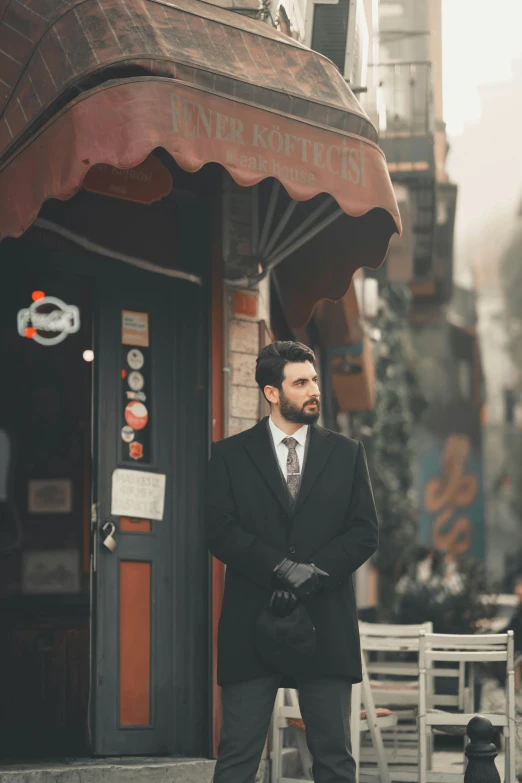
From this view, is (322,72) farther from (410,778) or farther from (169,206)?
(410,778)

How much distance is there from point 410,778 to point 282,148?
426 centimetres

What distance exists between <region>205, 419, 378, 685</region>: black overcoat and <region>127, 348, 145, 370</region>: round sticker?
233cm

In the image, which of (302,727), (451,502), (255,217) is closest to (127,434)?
(255,217)

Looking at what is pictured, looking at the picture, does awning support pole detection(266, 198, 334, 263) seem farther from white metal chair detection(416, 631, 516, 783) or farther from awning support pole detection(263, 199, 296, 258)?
white metal chair detection(416, 631, 516, 783)

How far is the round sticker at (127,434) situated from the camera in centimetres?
753

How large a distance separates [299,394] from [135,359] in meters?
2.54

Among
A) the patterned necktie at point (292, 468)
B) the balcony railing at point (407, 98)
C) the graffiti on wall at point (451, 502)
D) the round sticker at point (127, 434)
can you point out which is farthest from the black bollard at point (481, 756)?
the graffiti on wall at point (451, 502)

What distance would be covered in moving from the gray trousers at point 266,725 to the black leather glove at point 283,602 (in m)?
0.35

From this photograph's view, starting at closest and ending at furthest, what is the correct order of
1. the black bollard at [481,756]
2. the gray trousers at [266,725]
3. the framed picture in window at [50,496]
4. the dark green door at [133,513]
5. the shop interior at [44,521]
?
the gray trousers at [266,725]
the black bollard at [481,756]
the dark green door at [133,513]
the shop interior at [44,521]
the framed picture in window at [50,496]

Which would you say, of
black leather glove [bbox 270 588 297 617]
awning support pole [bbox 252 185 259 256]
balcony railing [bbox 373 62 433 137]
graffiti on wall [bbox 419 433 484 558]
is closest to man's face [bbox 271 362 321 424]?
black leather glove [bbox 270 588 297 617]

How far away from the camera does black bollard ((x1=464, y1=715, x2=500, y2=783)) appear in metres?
5.70

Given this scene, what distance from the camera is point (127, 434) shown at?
7559mm

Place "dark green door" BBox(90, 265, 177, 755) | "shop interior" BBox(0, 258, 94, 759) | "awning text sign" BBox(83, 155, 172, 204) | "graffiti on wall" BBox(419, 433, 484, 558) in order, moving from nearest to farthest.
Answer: "dark green door" BBox(90, 265, 177, 755)
"awning text sign" BBox(83, 155, 172, 204)
"shop interior" BBox(0, 258, 94, 759)
"graffiti on wall" BBox(419, 433, 484, 558)

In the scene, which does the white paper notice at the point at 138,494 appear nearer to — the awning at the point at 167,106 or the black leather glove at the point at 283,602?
the awning at the point at 167,106
